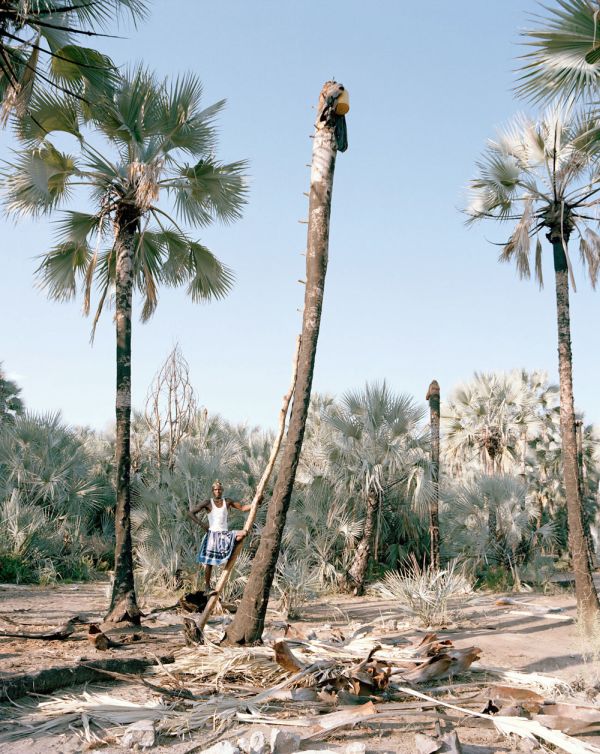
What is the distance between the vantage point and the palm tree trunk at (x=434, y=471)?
44.5ft

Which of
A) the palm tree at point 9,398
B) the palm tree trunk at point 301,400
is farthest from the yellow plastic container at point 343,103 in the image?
the palm tree at point 9,398

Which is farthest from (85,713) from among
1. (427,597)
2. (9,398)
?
(9,398)

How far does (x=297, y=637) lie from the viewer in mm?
7168

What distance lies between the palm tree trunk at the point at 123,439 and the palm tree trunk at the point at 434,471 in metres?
6.20

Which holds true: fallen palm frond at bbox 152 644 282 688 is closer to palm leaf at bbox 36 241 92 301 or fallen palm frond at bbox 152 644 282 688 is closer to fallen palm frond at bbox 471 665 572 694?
fallen palm frond at bbox 471 665 572 694

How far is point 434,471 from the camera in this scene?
46.1 feet

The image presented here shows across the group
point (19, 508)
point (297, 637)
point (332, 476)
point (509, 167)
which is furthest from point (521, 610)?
point (19, 508)

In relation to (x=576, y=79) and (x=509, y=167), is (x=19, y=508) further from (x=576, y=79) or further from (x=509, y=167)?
(x=576, y=79)

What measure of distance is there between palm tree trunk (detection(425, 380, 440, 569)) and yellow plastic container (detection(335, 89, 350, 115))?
7862 mm

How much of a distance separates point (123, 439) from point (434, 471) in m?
6.92

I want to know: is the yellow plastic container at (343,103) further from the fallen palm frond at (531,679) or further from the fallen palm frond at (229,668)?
the fallen palm frond at (531,679)

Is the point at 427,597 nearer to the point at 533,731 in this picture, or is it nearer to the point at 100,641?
the point at 100,641

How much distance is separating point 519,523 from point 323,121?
480 inches

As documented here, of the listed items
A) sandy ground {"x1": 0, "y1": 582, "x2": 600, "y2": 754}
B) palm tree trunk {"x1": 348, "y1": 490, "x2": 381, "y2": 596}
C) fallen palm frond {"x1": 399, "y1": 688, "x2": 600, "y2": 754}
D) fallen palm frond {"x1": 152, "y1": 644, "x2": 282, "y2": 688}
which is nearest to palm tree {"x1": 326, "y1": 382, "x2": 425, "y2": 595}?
palm tree trunk {"x1": 348, "y1": 490, "x2": 381, "y2": 596}
